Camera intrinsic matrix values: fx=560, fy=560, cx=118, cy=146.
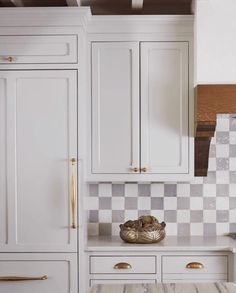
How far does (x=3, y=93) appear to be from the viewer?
3582mm

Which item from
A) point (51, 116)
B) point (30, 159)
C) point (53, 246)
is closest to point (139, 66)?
point (51, 116)

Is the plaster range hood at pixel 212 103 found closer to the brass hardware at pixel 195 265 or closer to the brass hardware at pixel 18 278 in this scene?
the brass hardware at pixel 195 265

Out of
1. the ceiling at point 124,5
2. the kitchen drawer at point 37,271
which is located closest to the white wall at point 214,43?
the ceiling at point 124,5

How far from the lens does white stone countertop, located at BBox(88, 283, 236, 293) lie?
86.2 inches

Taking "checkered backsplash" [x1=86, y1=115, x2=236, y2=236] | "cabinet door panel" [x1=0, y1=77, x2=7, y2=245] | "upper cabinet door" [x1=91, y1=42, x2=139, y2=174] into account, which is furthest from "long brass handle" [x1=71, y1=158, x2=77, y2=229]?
"checkered backsplash" [x1=86, y1=115, x2=236, y2=236]

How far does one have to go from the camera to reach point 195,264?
11.8 ft

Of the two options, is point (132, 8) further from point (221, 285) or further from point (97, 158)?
point (221, 285)

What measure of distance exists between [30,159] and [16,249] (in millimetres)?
579

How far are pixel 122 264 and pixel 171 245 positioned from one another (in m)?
0.34

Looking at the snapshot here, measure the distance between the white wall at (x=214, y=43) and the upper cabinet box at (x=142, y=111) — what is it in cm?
23

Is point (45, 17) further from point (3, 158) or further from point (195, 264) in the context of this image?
point (195, 264)

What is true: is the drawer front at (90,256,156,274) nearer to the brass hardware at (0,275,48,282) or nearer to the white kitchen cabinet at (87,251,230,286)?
the white kitchen cabinet at (87,251,230,286)

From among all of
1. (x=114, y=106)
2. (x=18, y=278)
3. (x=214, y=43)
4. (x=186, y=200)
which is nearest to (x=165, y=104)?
(x=114, y=106)

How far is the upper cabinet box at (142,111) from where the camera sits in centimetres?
380
